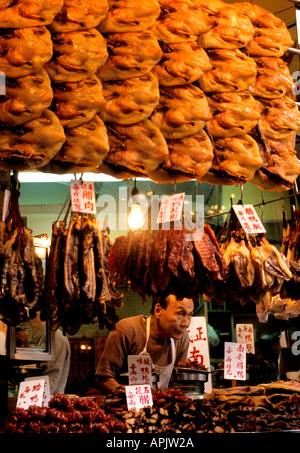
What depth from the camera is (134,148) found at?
3898 mm

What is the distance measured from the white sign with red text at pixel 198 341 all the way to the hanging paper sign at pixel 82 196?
3.70 m

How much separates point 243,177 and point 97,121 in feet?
3.93

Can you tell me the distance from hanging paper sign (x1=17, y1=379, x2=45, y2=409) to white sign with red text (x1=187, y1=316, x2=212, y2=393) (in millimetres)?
3071

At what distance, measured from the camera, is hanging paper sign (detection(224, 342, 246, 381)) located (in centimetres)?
590

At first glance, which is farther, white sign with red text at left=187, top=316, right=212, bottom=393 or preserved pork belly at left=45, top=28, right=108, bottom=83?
white sign with red text at left=187, top=316, right=212, bottom=393

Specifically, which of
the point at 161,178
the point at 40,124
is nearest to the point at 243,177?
the point at 161,178

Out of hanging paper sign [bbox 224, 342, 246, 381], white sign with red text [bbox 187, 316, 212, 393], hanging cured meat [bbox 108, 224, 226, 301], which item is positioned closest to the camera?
hanging cured meat [bbox 108, 224, 226, 301]

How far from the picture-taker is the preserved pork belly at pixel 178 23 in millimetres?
4121

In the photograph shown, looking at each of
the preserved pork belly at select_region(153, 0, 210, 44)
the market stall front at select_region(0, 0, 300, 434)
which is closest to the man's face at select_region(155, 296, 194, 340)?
the market stall front at select_region(0, 0, 300, 434)

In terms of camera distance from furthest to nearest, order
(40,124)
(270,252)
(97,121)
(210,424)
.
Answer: (270,252) → (210,424) → (97,121) → (40,124)

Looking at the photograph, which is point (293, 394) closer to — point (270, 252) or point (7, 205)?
point (270, 252)

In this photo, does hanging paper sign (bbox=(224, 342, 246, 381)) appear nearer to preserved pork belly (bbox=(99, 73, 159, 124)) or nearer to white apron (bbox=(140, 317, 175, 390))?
white apron (bbox=(140, 317, 175, 390))

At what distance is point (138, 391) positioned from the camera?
4.68 metres

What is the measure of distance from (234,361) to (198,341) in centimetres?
136
